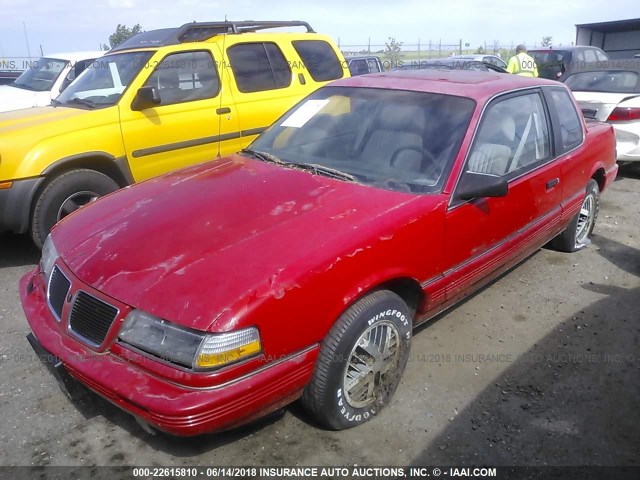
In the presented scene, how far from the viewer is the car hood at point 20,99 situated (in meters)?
8.50

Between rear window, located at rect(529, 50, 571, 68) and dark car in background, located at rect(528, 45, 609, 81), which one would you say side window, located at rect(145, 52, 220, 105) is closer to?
dark car in background, located at rect(528, 45, 609, 81)

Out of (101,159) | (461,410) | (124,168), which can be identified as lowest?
(461,410)

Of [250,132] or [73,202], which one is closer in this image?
[73,202]

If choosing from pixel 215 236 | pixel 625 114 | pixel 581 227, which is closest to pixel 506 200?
pixel 215 236

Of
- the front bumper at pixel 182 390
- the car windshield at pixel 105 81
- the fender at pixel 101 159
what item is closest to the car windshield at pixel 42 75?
the car windshield at pixel 105 81

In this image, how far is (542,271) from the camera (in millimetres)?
4652

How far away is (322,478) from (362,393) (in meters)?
0.46

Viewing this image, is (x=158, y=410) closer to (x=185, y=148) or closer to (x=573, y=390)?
(x=573, y=390)

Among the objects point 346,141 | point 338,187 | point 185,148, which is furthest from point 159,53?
point 338,187

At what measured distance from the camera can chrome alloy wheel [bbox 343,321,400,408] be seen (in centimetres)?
267

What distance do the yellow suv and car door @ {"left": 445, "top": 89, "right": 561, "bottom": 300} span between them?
2741mm

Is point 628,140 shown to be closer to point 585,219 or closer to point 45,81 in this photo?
point 585,219

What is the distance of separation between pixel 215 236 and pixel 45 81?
810 centimetres

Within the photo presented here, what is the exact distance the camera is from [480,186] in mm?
3062
